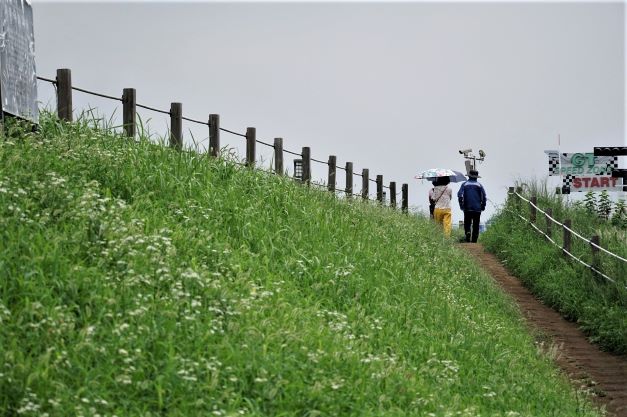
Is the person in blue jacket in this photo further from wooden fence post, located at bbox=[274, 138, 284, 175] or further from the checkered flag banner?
wooden fence post, located at bbox=[274, 138, 284, 175]

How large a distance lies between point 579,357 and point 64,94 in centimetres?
824

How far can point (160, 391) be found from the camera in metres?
7.41

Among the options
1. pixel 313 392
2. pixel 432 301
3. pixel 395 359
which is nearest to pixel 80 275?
pixel 313 392

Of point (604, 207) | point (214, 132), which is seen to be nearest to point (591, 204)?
point (604, 207)

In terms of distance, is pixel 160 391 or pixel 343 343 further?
pixel 343 343

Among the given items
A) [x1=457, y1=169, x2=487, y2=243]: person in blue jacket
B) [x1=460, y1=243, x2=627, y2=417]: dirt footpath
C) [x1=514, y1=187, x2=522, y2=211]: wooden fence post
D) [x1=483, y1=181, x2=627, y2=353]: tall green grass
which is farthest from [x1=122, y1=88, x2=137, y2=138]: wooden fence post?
[x1=514, y1=187, x2=522, y2=211]: wooden fence post

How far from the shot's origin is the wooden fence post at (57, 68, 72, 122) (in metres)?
14.1

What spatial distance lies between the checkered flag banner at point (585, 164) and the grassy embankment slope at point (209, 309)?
18.2m

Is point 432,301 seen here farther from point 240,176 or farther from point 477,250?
point 477,250

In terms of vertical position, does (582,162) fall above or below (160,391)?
above

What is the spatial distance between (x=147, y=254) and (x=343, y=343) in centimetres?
196

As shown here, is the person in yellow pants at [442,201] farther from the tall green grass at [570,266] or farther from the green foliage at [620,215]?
the green foliage at [620,215]

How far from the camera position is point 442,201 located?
2752 centimetres

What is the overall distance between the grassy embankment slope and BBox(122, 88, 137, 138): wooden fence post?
1148mm
